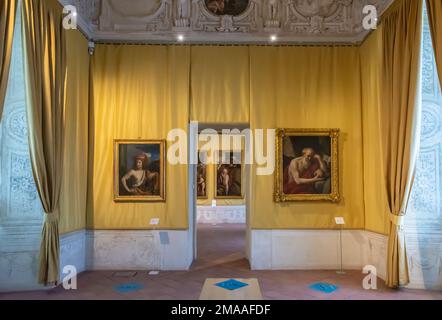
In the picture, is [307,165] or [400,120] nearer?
[400,120]

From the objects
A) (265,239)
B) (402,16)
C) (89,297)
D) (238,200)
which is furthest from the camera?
(238,200)

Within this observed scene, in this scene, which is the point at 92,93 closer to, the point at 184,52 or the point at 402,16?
the point at 184,52

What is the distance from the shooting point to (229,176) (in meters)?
20.5

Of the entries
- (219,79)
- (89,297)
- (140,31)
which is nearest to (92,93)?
(140,31)

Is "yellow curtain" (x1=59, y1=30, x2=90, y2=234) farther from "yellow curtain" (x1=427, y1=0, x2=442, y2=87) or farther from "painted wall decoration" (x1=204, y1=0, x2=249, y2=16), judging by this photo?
"yellow curtain" (x1=427, y1=0, x2=442, y2=87)

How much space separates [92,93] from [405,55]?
7.40 meters

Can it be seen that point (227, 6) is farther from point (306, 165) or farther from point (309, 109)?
point (306, 165)

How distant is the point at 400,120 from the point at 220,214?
13784 mm

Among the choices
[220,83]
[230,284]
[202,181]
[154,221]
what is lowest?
[230,284]

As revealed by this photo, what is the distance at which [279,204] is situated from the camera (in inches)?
388

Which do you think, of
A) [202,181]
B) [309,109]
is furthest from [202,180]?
[309,109]

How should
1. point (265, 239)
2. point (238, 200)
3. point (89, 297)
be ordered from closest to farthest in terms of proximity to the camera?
1. point (89, 297)
2. point (265, 239)
3. point (238, 200)

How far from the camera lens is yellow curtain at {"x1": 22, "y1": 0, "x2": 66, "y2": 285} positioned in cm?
709

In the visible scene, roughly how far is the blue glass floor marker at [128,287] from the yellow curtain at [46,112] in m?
1.25
